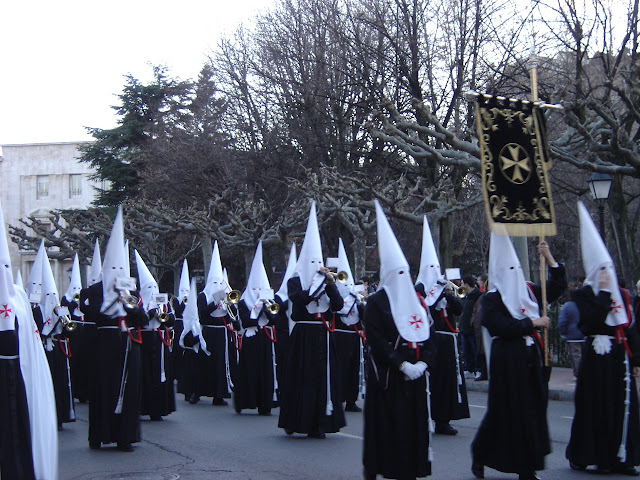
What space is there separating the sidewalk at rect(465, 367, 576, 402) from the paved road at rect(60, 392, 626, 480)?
70.8 inches

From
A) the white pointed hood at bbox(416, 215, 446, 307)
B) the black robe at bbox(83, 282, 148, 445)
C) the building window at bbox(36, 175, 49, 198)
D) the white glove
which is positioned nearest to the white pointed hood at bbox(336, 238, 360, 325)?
the white pointed hood at bbox(416, 215, 446, 307)

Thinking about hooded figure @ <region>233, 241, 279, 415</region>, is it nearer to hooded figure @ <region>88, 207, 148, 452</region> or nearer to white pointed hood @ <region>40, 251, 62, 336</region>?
white pointed hood @ <region>40, 251, 62, 336</region>

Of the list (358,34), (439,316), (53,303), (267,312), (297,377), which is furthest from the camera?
(358,34)

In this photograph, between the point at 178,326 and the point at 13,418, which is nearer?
the point at 13,418

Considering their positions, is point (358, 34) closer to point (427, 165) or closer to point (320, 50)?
point (320, 50)

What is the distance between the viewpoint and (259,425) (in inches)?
483

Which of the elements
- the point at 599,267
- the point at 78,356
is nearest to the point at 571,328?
the point at 599,267

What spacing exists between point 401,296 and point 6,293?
3137 mm

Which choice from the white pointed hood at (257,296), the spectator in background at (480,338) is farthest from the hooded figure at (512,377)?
the spectator in background at (480,338)

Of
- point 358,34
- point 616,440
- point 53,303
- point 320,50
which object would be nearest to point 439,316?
point 616,440

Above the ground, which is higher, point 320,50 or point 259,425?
point 320,50

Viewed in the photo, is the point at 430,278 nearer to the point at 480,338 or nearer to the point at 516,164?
the point at 516,164

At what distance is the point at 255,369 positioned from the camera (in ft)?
45.5

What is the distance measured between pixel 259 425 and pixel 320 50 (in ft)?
65.0
